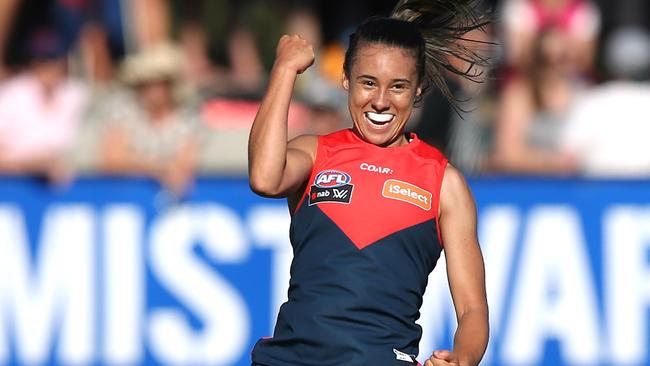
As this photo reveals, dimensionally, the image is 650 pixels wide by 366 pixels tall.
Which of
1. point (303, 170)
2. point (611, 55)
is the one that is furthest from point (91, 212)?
point (303, 170)

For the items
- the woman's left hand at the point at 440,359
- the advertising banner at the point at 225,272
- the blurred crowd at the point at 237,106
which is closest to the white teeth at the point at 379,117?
the woman's left hand at the point at 440,359

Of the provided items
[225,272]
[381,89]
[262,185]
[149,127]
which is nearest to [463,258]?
[381,89]

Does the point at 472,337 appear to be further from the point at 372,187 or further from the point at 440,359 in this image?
the point at 372,187

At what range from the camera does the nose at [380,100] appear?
3936 millimetres

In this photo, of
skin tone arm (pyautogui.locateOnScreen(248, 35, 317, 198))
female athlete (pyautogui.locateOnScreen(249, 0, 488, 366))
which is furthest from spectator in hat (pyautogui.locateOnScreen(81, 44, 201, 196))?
skin tone arm (pyautogui.locateOnScreen(248, 35, 317, 198))

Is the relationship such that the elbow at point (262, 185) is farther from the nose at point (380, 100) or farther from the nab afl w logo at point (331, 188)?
the nose at point (380, 100)

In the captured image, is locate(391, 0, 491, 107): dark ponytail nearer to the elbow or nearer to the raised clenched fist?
the raised clenched fist

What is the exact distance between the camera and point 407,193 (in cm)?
396

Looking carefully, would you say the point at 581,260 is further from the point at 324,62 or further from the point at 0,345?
the point at 0,345

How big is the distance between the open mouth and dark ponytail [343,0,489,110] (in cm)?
16

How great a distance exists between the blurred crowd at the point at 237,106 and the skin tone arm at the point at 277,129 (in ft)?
13.5

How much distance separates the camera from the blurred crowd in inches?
328

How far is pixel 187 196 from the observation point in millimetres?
8211

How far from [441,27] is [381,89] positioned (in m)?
0.46
